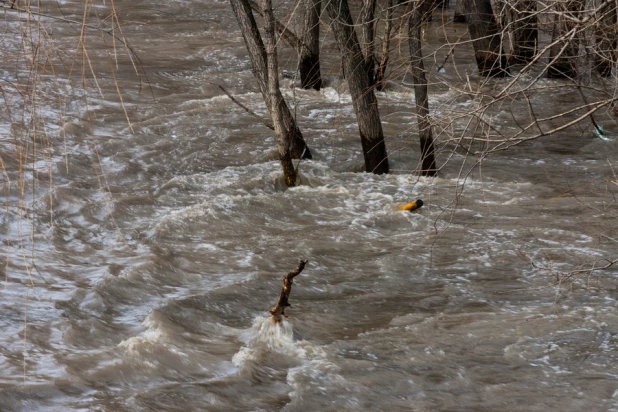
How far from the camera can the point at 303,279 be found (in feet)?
20.4

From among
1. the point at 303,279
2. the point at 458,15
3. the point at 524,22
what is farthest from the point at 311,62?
the point at 458,15

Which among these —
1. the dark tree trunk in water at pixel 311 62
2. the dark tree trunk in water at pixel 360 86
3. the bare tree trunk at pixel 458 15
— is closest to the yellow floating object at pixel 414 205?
the dark tree trunk in water at pixel 360 86

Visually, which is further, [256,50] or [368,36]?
[368,36]

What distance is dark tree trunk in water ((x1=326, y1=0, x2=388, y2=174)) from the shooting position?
771 cm

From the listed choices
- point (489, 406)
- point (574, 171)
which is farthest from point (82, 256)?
point (574, 171)

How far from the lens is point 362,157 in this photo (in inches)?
372

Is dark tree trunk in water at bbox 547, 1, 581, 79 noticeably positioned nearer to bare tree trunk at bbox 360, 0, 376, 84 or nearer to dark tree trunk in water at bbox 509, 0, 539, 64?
dark tree trunk in water at bbox 509, 0, 539, 64

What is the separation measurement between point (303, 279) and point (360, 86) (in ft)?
8.47

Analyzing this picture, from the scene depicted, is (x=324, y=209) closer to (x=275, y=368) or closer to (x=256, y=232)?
(x=256, y=232)

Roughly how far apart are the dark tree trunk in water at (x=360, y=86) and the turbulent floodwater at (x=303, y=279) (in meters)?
0.33

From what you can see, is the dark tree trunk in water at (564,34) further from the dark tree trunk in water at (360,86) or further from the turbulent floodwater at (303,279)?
the dark tree trunk in water at (360,86)

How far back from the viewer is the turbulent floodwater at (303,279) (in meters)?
4.66

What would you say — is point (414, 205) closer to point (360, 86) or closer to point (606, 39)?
point (360, 86)

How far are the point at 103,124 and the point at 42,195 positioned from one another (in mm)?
2831
